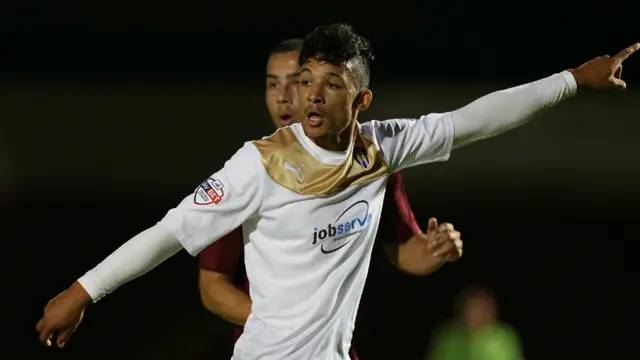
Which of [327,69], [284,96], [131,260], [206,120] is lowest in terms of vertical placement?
[206,120]

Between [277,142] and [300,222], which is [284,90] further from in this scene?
[300,222]

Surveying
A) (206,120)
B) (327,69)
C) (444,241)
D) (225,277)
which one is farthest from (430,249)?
(206,120)

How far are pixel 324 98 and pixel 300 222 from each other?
280 millimetres

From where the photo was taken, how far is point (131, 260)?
241 centimetres

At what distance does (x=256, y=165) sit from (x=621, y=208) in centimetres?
453

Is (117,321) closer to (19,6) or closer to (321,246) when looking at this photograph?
(19,6)

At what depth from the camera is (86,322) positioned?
5.92 metres

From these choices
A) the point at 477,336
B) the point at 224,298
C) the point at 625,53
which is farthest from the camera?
the point at 477,336

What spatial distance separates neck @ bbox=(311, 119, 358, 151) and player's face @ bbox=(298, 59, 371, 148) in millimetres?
14

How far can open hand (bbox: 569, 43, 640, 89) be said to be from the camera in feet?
8.47

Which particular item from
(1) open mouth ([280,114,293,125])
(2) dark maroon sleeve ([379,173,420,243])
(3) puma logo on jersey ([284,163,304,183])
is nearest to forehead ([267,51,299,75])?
(1) open mouth ([280,114,293,125])

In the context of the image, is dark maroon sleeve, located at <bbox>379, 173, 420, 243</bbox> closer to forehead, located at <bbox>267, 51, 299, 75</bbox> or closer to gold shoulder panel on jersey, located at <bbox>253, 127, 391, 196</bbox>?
gold shoulder panel on jersey, located at <bbox>253, 127, 391, 196</bbox>

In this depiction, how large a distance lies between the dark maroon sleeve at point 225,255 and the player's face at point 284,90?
0.42 metres

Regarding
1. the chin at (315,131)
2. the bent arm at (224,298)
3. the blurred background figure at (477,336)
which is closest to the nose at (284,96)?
the bent arm at (224,298)
